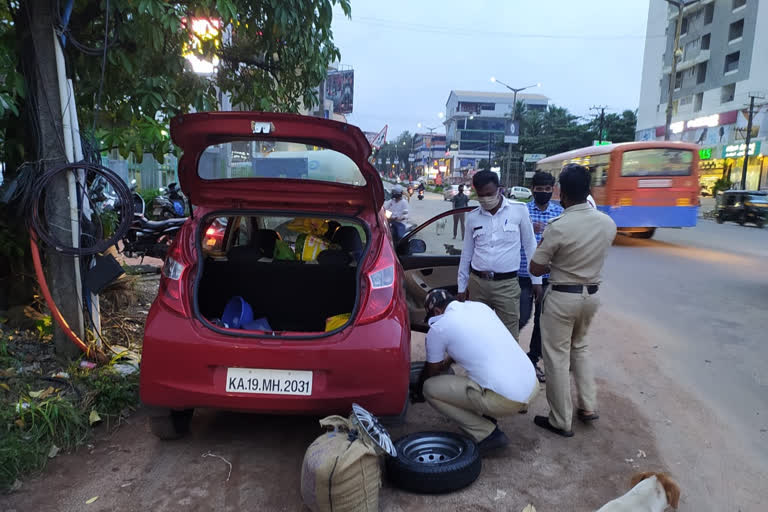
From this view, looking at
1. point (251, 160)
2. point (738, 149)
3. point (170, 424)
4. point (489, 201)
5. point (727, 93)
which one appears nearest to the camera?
point (170, 424)

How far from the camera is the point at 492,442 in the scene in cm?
330

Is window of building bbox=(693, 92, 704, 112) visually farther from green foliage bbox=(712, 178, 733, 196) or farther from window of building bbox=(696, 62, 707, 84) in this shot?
green foliage bbox=(712, 178, 733, 196)

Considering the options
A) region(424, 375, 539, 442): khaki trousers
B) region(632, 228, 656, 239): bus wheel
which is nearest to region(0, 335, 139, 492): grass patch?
region(424, 375, 539, 442): khaki trousers

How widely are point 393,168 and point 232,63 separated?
389 feet

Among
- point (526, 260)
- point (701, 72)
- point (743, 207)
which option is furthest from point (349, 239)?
point (701, 72)

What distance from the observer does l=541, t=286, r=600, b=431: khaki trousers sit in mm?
3602

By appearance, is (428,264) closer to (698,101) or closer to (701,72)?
(698,101)

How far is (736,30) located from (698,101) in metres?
5.41

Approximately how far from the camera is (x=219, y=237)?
15.6 ft

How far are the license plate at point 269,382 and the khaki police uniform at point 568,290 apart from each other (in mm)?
1656

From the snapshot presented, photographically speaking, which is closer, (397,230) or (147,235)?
(397,230)

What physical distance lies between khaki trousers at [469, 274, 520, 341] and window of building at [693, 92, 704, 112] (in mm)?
46295

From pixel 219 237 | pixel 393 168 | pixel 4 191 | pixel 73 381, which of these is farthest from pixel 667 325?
pixel 393 168

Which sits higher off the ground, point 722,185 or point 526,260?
point 722,185
